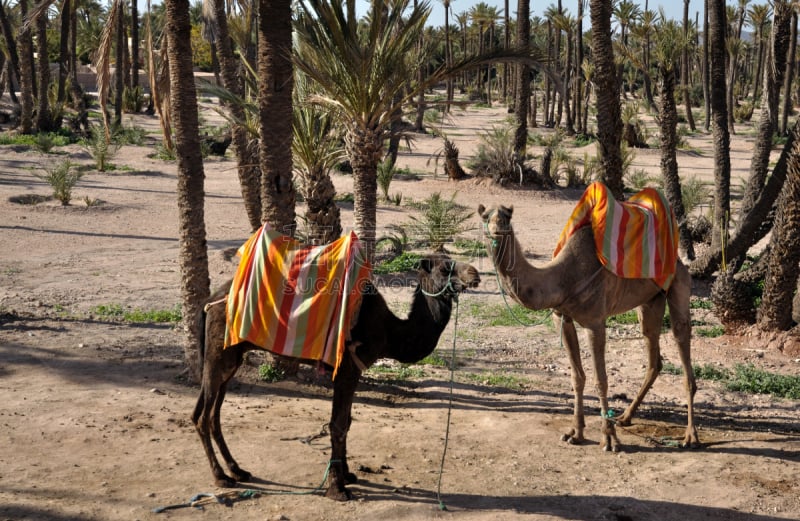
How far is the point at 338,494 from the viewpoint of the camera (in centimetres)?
635

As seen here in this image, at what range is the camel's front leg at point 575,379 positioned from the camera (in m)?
7.80

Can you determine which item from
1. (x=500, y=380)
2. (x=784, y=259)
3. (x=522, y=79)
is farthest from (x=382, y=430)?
(x=522, y=79)

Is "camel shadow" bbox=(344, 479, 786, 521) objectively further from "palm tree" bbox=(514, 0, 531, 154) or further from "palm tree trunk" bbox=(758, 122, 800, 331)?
"palm tree" bbox=(514, 0, 531, 154)

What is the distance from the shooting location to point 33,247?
15938 millimetres

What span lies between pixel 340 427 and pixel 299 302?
103cm

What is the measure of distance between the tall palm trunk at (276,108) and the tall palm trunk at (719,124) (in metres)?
8.30

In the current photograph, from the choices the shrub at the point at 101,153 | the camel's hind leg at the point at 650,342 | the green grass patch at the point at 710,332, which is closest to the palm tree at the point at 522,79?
the shrub at the point at 101,153

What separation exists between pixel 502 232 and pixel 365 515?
2490mm

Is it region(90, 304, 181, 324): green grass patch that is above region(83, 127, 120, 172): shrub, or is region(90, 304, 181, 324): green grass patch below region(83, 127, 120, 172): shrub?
below

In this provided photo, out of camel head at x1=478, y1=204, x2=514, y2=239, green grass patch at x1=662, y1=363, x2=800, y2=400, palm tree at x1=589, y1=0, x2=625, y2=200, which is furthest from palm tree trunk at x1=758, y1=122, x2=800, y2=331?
camel head at x1=478, y1=204, x2=514, y2=239

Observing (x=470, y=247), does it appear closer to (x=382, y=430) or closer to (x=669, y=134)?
(x=669, y=134)

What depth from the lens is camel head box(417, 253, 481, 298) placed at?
6.16 meters

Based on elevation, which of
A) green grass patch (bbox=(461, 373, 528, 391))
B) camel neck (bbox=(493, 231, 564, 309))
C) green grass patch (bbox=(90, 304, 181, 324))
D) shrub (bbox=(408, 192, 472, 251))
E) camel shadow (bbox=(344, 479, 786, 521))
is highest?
camel neck (bbox=(493, 231, 564, 309))

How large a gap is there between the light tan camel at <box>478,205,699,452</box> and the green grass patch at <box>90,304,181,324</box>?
5.96m
